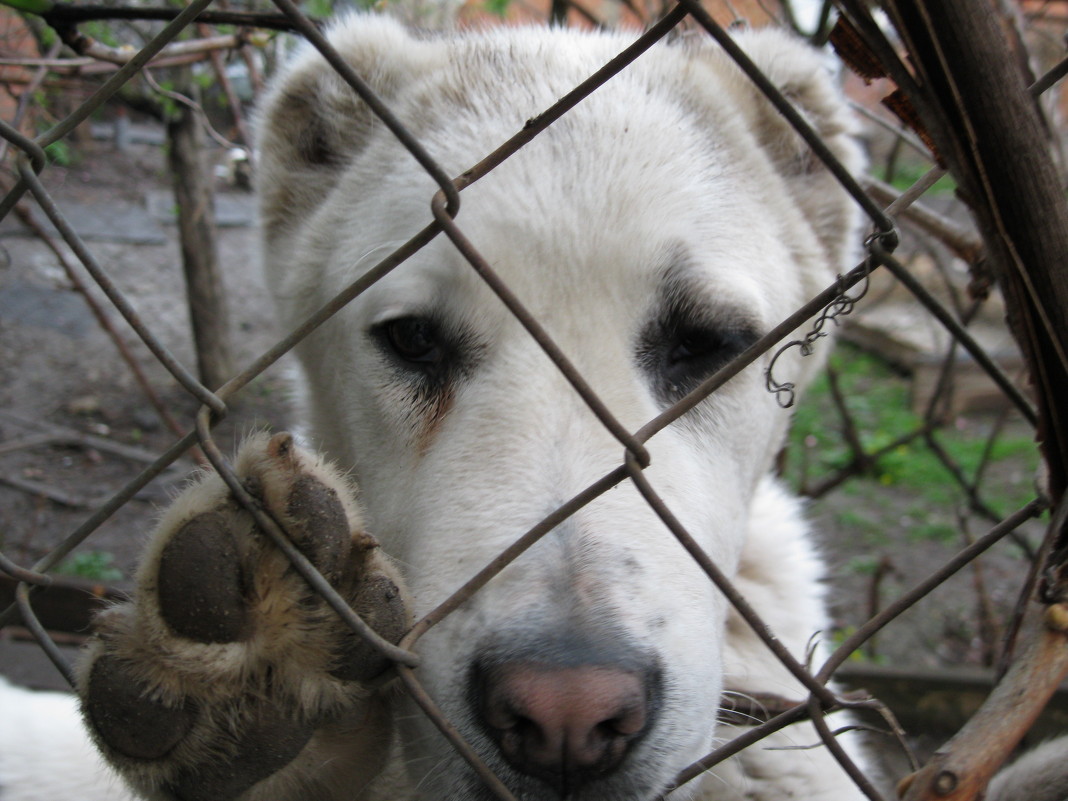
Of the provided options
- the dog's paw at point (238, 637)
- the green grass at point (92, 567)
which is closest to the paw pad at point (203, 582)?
the dog's paw at point (238, 637)

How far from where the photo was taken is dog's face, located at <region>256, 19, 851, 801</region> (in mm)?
1369

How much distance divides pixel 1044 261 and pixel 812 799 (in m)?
1.73

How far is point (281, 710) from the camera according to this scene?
4.02 ft

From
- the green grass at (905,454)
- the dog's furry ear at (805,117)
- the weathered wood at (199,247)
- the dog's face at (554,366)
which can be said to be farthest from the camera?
the green grass at (905,454)

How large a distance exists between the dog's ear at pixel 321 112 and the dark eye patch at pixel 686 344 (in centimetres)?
106

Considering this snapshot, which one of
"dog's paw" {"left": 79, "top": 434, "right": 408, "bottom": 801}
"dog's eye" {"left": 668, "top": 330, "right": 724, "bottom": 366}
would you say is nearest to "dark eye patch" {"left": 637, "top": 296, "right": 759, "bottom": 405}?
"dog's eye" {"left": 668, "top": 330, "right": 724, "bottom": 366}

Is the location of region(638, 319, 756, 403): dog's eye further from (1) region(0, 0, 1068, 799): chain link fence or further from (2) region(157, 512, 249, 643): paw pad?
(2) region(157, 512, 249, 643): paw pad

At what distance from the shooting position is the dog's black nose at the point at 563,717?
125cm

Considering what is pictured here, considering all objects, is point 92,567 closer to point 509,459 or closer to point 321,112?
point 321,112

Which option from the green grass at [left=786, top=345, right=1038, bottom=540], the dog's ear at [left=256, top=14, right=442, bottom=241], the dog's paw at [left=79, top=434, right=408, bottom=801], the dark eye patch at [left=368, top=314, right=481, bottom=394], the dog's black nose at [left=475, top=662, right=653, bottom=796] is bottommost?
the green grass at [left=786, top=345, right=1038, bottom=540]

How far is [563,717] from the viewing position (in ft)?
4.09

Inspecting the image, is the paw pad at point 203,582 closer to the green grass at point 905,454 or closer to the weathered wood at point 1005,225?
the weathered wood at point 1005,225

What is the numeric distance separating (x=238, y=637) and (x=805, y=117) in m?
1.97

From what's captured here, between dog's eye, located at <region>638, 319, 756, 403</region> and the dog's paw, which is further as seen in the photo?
dog's eye, located at <region>638, 319, 756, 403</region>
